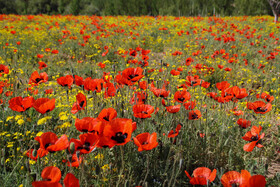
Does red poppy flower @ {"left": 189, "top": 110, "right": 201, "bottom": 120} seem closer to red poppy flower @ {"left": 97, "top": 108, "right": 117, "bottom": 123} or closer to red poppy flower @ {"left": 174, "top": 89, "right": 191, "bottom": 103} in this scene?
red poppy flower @ {"left": 174, "top": 89, "right": 191, "bottom": 103}

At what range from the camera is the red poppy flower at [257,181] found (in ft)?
2.88

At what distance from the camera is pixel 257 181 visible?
2.89ft

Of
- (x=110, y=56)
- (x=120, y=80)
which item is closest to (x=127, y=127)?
(x=120, y=80)

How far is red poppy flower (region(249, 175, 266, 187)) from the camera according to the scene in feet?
2.88

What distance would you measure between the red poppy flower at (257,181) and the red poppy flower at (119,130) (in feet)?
1.89

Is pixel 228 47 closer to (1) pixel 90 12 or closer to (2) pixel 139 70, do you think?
(2) pixel 139 70

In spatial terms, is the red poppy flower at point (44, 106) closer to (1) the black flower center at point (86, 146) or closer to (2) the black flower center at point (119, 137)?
(1) the black flower center at point (86, 146)

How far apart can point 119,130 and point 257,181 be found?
0.70m

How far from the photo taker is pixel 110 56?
6418 mm

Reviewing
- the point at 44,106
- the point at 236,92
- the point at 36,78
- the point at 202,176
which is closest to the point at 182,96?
the point at 236,92

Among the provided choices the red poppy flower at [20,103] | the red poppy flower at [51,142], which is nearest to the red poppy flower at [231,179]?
the red poppy flower at [51,142]

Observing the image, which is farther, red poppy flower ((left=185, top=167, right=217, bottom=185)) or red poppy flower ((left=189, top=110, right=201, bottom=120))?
red poppy flower ((left=189, top=110, right=201, bottom=120))

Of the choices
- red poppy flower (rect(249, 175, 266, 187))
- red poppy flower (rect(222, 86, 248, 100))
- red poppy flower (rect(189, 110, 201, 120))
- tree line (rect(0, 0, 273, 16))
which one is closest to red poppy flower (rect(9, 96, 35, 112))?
red poppy flower (rect(189, 110, 201, 120))

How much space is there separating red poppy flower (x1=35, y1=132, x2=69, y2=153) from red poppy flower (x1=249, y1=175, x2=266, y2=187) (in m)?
0.85
